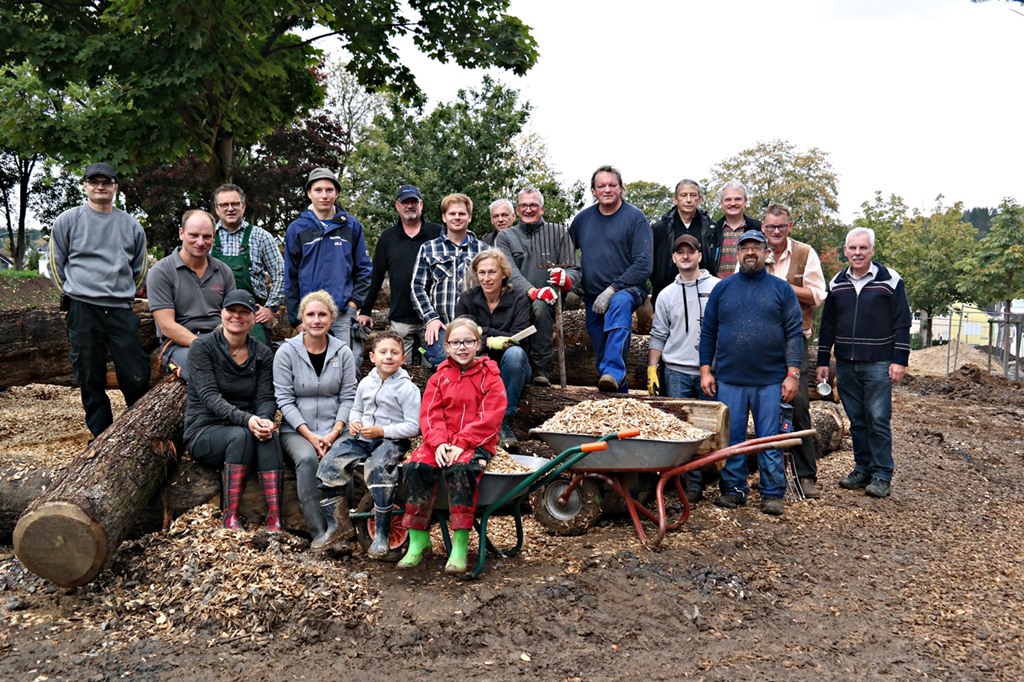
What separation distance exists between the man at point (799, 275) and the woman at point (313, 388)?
317 centimetres

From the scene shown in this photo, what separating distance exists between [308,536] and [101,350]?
6.51ft

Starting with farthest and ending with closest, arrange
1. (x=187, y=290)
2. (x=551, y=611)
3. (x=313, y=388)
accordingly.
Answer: (x=187, y=290) → (x=313, y=388) → (x=551, y=611)

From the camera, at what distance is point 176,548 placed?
4.01 metres

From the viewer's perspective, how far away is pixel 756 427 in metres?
5.11

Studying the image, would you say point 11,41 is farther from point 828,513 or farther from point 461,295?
point 828,513

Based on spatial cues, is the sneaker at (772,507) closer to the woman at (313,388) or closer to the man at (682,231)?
the man at (682,231)

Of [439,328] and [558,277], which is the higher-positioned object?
[558,277]

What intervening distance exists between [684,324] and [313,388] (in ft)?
8.30

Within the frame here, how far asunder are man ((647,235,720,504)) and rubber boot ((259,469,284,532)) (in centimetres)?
258

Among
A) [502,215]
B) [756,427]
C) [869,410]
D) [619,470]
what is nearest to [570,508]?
[619,470]

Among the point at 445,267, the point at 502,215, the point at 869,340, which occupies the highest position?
the point at 502,215

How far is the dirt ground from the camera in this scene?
3168 mm

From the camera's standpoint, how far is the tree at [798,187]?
34500 mm

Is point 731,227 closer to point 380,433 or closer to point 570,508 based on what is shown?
point 570,508
